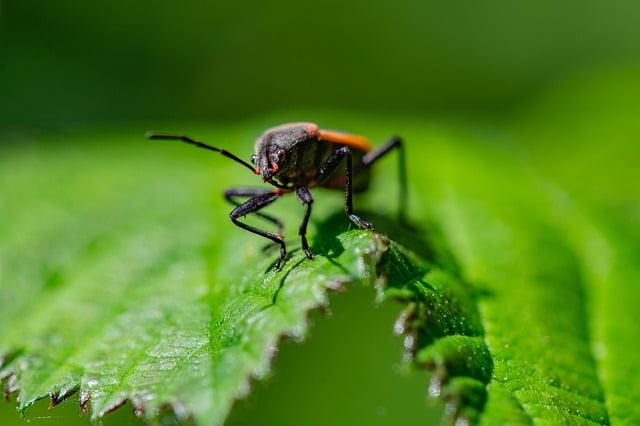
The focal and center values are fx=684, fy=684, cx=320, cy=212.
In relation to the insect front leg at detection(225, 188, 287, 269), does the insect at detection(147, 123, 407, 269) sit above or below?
above

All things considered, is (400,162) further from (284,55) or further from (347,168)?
(284,55)

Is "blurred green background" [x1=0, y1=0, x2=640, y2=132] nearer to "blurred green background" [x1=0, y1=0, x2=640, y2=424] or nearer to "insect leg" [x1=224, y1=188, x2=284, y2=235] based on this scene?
"blurred green background" [x1=0, y1=0, x2=640, y2=424]

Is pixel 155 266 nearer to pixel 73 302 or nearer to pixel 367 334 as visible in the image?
pixel 73 302

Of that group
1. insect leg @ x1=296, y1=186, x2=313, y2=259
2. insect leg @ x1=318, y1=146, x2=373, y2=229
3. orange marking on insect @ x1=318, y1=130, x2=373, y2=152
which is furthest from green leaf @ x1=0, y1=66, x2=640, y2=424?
orange marking on insect @ x1=318, y1=130, x2=373, y2=152

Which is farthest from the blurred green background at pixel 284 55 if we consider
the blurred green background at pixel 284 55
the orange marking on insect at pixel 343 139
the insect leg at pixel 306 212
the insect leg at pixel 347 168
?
the insect leg at pixel 306 212

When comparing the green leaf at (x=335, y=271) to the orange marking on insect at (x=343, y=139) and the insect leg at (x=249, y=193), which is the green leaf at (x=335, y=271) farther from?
the orange marking on insect at (x=343, y=139)

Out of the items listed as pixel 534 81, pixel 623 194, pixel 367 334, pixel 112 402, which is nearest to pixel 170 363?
pixel 112 402
